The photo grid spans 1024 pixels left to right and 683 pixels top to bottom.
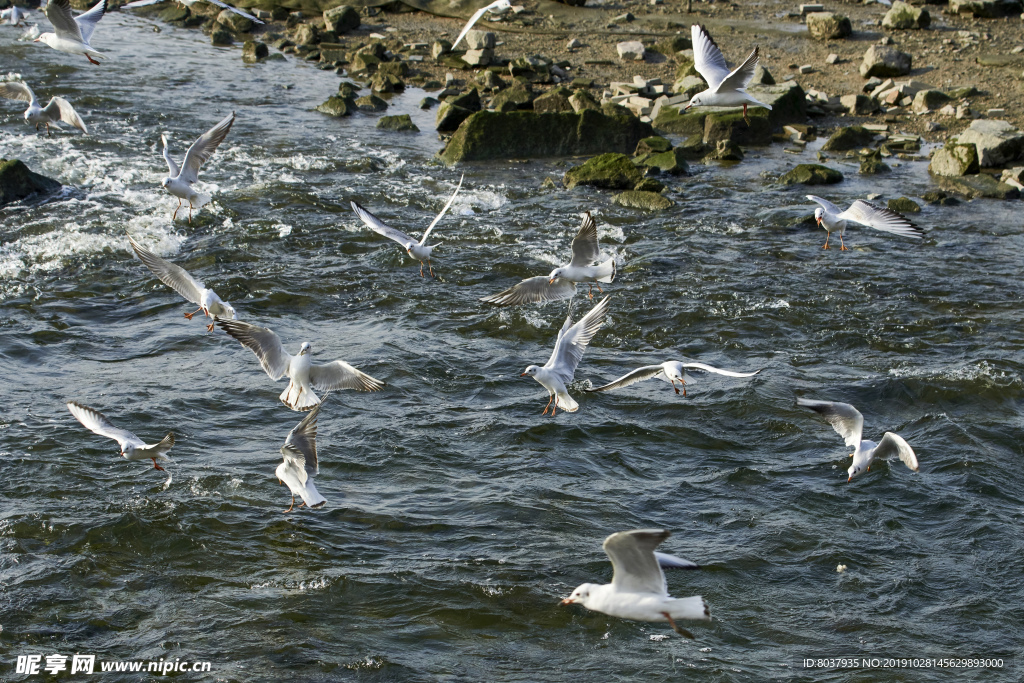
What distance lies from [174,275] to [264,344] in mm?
1799

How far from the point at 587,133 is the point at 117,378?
1141 cm

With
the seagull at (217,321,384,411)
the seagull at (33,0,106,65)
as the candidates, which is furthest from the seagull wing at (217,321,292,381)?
the seagull at (33,0,106,65)

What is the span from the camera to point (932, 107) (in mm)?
20141

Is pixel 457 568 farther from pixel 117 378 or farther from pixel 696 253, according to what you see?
pixel 696 253

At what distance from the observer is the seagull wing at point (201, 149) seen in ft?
38.7

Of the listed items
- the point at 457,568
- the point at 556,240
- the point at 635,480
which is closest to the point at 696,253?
the point at 556,240

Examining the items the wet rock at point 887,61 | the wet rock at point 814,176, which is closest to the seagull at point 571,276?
the wet rock at point 814,176

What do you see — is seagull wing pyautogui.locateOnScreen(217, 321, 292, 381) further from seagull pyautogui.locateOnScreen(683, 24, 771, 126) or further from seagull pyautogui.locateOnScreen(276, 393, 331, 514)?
seagull pyautogui.locateOnScreen(683, 24, 771, 126)

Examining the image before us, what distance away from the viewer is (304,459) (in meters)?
7.72

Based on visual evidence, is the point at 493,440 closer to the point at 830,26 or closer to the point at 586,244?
the point at 586,244

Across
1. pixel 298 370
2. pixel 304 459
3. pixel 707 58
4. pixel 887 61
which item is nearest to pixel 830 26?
pixel 887 61

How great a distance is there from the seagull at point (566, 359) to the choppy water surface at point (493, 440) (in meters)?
0.71

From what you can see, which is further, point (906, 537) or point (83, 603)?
point (906, 537)

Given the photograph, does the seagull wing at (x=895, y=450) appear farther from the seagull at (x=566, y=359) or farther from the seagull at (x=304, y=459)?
the seagull at (x=304, y=459)
